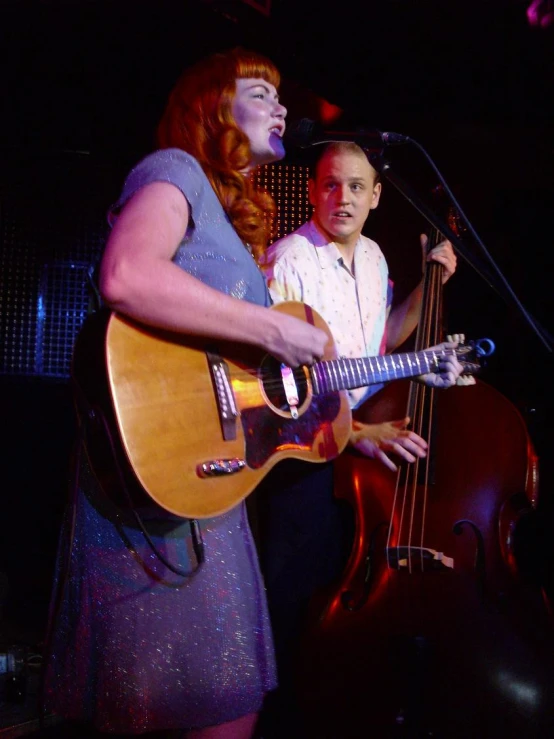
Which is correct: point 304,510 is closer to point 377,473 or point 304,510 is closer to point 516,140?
point 377,473

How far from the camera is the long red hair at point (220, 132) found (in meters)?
1.77

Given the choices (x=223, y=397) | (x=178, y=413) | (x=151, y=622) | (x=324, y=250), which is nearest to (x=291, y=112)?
(x=324, y=250)

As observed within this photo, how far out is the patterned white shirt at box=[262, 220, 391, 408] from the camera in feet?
7.64

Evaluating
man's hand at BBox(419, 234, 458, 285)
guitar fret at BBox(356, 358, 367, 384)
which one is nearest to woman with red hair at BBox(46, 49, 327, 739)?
guitar fret at BBox(356, 358, 367, 384)

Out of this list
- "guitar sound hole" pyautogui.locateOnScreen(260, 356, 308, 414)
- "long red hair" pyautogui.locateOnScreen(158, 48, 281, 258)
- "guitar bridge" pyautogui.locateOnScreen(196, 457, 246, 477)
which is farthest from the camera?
"long red hair" pyautogui.locateOnScreen(158, 48, 281, 258)

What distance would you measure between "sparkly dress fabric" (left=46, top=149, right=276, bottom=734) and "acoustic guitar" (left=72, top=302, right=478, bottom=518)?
0.35ft

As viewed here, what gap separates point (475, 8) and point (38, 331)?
2.27 meters

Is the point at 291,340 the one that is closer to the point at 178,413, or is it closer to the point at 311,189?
the point at 178,413

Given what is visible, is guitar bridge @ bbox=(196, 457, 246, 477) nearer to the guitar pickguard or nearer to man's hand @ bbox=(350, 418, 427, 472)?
the guitar pickguard

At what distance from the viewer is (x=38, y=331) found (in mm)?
2762

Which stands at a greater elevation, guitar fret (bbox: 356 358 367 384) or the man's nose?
the man's nose

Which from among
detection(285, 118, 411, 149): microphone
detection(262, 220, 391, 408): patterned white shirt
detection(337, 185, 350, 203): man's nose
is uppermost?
detection(337, 185, 350, 203): man's nose

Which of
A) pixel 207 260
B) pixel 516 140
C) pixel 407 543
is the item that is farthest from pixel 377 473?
pixel 516 140

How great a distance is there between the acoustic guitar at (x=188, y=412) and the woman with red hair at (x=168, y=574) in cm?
7
